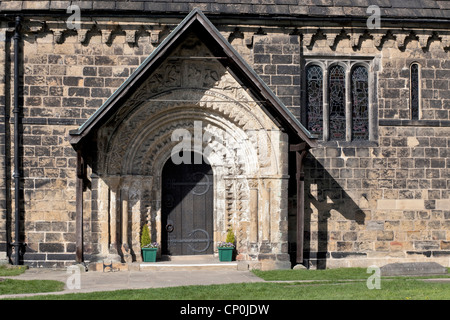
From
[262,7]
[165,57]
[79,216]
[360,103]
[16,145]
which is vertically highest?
[262,7]

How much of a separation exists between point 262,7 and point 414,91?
435cm

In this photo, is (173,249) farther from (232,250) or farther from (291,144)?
(291,144)

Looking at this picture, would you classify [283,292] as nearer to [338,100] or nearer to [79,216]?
[79,216]

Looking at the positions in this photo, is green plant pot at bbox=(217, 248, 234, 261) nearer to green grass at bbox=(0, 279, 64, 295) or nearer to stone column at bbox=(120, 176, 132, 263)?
stone column at bbox=(120, 176, 132, 263)

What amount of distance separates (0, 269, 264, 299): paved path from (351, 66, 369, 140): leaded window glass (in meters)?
4.82

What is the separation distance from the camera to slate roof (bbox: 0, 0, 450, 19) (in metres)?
16.7

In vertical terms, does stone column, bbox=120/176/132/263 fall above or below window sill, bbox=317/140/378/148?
below

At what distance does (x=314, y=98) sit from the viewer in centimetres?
1781

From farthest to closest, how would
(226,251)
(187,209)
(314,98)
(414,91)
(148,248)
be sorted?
(414,91), (314,98), (187,209), (226,251), (148,248)

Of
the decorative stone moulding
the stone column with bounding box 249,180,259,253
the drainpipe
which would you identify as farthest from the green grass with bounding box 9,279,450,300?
the decorative stone moulding

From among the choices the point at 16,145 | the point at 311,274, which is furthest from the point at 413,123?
the point at 16,145

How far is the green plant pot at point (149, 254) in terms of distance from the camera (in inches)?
637

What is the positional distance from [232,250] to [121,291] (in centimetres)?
447
